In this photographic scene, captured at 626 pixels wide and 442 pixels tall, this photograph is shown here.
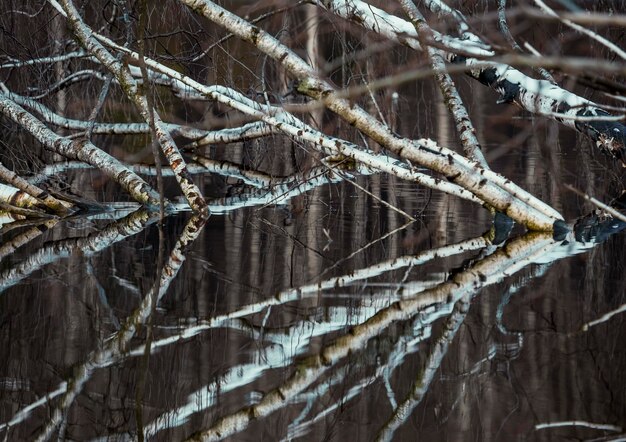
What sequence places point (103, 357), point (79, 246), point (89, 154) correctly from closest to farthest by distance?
point (103, 357), point (79, 246), point (89, 154)

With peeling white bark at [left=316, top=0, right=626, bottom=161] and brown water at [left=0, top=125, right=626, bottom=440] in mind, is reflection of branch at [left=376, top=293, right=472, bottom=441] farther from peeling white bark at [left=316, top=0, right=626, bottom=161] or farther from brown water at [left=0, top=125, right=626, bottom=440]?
peeling white bark at [left=316, top=0, right=626, bottom=161]

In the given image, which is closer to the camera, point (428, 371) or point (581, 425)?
point (581, 425)

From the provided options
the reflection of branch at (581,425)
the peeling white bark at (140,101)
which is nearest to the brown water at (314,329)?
the reflection of branch at (581,425)

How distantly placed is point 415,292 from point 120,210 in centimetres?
372

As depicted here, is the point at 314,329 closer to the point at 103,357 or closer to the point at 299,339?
the point at 299,339

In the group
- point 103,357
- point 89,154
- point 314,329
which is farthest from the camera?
point 89,154

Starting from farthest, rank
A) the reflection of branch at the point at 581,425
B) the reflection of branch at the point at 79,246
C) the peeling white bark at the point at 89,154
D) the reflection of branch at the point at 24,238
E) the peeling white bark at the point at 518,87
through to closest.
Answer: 1. the peeling white bark at the point at 89,154
2. the peeling white bark at the point at 518,87
3. the reflection of branch at the point at 24,238
4. the reflection of branch at the point at 79,246
5. the reflection of branch at the point at 581,425

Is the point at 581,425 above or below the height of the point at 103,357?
below

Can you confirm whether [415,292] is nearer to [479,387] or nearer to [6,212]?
[479,387]

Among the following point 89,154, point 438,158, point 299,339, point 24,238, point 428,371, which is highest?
point 89,154

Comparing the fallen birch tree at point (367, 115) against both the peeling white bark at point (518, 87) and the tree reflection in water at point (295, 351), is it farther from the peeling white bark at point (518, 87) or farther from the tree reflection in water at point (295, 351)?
the tree reflection in water at point (295, 351)

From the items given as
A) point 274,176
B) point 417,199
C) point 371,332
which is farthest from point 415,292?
point 274,176

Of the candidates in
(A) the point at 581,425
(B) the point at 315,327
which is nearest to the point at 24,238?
(B) the point at 315,327

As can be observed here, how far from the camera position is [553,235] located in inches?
296
